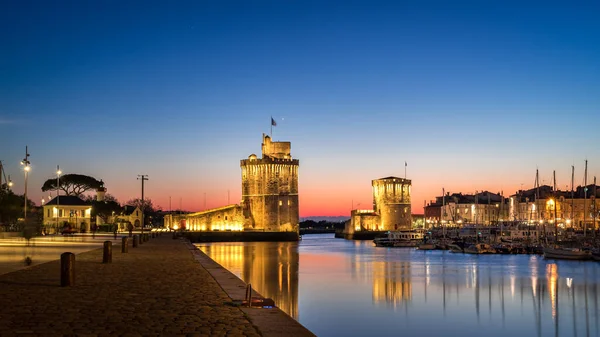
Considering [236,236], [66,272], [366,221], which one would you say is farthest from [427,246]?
[66,272]

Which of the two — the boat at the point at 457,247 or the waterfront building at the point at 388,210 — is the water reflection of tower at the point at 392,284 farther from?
the waterfront building at the point at 388,210

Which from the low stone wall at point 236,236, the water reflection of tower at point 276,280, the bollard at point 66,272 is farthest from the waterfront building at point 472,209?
the bollard at point 66,272

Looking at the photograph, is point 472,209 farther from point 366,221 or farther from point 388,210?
point 366,221

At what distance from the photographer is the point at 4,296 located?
13.9 m

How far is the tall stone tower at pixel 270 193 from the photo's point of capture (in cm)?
9512

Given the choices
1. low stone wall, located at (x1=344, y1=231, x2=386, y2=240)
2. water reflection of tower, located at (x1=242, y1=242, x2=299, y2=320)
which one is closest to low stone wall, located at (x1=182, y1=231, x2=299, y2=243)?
low stone wall, located at (x1=344, y1=231, x2=386, y2=240)

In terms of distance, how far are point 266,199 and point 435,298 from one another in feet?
225

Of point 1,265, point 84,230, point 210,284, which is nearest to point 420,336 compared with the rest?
point 210,284

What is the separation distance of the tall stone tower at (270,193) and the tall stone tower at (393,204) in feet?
84.6

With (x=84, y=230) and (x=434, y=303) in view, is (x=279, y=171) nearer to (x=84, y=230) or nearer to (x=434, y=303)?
(x=84, y=230)

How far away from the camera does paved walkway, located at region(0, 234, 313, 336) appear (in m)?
10.5

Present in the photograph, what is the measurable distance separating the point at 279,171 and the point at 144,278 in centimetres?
7614

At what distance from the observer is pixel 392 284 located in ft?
110

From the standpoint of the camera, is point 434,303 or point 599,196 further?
point 599,196
